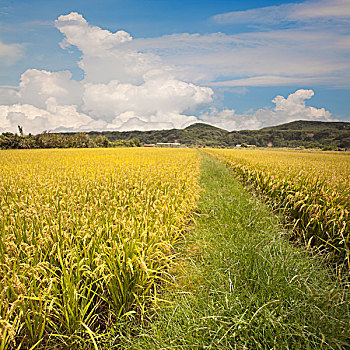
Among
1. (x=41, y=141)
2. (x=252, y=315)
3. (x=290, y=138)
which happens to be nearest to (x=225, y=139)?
(x=290, y=138)

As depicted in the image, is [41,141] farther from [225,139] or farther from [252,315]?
[225,139]

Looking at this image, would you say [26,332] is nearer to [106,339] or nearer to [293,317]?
[106,339]

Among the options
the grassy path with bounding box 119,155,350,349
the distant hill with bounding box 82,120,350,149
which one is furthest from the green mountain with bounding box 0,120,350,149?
the grassy path with bounding box 119,155,350,349

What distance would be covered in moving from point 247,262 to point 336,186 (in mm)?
5328

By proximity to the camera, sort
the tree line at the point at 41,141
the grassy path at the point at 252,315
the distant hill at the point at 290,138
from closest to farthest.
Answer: the grassy path at the point at 252,315
the tree line at the point at 41,141
the distant hill at the point at 290,138

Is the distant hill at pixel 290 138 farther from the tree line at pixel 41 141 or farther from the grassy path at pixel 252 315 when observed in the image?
the grassy path at pixel 252 315

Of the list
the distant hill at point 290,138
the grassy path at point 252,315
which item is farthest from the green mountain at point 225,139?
the grassy path at point 252,315

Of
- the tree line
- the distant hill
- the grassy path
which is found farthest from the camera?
the distant hill

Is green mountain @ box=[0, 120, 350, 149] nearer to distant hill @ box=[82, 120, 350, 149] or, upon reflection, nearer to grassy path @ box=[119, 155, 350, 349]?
distant hill @ box=[82, 120, 350, 149]

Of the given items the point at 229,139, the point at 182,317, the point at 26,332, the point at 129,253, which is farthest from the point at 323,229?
the point at 229,139

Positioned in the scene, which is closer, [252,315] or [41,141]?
[252,315]

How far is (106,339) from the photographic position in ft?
8.13

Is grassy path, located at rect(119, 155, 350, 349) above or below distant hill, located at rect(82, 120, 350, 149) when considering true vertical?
below

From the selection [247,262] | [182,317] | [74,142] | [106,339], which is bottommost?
[106,339]
